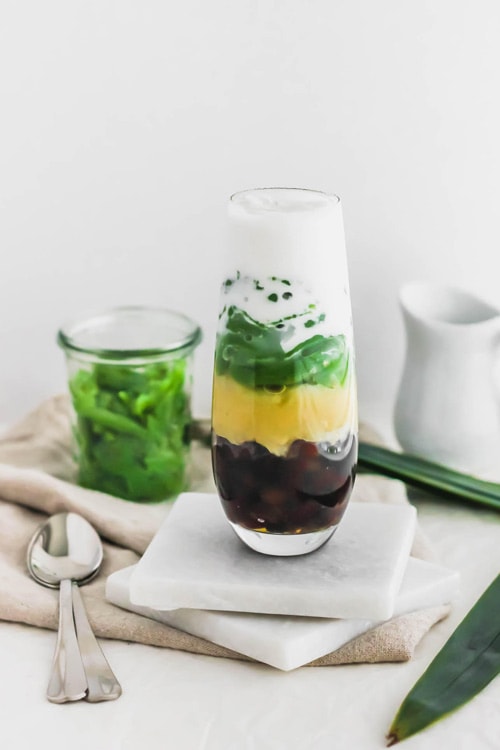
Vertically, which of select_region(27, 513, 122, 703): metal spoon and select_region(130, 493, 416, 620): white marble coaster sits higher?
Result: select_region(130, 493, 416, 620): white marble coaster

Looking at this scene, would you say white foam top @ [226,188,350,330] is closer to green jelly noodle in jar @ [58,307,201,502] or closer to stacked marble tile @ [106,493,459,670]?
stacked marble tile @ [106,493,459,670]

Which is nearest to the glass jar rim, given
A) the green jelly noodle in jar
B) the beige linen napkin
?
the green jelly noodle in jar

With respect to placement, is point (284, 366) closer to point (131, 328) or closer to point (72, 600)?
point (72, 600)

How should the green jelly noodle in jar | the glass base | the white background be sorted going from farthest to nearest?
1. the white background
2. the green jelly noodle in jar
3. the glass base

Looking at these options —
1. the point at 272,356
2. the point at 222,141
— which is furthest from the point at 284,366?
the point at 222,141

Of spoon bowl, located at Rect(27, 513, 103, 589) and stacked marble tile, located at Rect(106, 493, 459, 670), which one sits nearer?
stacked marble tile, located at Rect(106, 493, 459, 670)

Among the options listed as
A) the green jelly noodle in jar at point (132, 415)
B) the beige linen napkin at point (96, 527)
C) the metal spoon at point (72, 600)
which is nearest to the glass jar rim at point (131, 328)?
the green jelly noodle in jar at point (132, 415)
